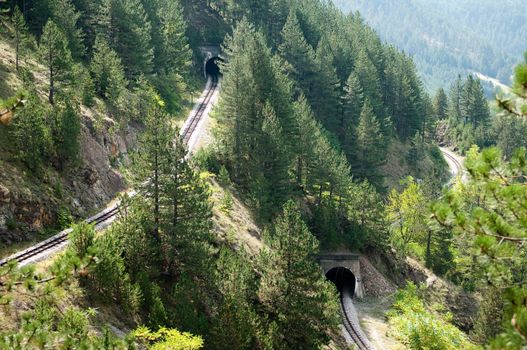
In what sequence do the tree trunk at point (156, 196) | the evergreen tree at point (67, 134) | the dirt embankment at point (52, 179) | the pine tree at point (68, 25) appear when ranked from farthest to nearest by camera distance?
the pine tree at point (68, 25) < the evergreen tree at point (67, 134) < the dirt embankment at point (52, 179) < the tree trunk at point (156, 196)

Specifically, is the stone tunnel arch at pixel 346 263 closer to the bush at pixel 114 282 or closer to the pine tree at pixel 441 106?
the bush at pixel 114 282

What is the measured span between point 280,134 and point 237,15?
56.7 m

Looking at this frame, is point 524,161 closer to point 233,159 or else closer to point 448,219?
point 448,219

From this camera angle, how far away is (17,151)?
3008 centimetres

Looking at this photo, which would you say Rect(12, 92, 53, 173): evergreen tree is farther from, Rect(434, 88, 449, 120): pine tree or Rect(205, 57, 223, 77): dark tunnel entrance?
Rect(434, 88, 449, 120): pine tree

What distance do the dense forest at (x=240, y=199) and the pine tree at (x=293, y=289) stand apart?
0.09m

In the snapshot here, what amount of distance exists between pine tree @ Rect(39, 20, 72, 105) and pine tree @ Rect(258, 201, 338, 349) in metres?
22.6

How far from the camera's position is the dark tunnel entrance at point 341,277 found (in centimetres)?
4744

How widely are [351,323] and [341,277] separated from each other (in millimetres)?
11338

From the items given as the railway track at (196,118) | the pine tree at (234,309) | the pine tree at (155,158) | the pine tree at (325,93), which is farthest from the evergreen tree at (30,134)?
the pine tree at (325,93)

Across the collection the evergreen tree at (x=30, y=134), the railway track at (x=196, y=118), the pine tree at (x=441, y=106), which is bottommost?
the evergreen tree at (x=30, y=134)

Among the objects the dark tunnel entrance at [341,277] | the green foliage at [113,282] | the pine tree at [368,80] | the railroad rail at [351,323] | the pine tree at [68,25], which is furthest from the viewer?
the pine tree at [368,80]

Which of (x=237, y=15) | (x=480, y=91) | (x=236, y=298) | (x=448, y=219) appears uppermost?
(x=480, y=91)

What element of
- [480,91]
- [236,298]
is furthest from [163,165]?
[480,91]
